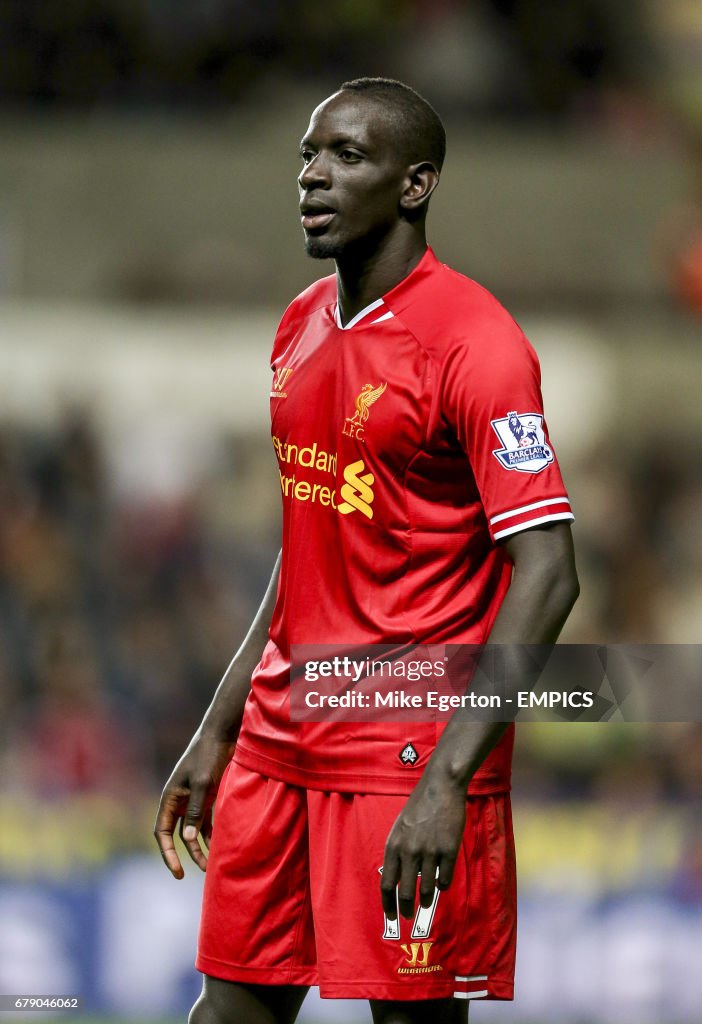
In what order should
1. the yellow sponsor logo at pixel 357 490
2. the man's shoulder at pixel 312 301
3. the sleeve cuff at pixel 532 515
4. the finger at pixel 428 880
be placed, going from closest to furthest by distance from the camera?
the finger at pixel 428 880, the sleeve cuff at pixel 532 515, the yellow sponsor logo at pixel 357 490, the man's shoulder at pixel 312 301

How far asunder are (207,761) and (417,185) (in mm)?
1197

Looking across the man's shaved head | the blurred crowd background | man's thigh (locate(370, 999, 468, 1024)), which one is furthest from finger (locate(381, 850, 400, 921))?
the blurred crowd background

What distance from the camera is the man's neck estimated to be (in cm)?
318

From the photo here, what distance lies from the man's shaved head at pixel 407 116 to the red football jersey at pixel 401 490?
8.2 inches

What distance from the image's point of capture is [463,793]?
2.76m

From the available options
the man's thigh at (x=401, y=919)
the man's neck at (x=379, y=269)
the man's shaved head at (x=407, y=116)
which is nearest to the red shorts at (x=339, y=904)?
the man's thigh at (x=401, y=919)

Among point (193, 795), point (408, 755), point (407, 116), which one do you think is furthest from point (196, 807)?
point (407, 116)

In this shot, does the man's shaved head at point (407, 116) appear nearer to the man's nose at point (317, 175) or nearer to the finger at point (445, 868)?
the man's nose at point (317, 175)

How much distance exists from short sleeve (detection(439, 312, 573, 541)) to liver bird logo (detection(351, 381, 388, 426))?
0.48 ft

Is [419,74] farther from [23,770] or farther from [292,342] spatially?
[292,342]

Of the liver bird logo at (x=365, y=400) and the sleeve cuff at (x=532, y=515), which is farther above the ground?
the liver bird logo at (x=365, y=400)

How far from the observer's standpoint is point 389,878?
274cm

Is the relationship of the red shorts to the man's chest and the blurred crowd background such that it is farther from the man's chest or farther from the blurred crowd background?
the blurred crowd background

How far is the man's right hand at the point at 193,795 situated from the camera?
3.41 metres
